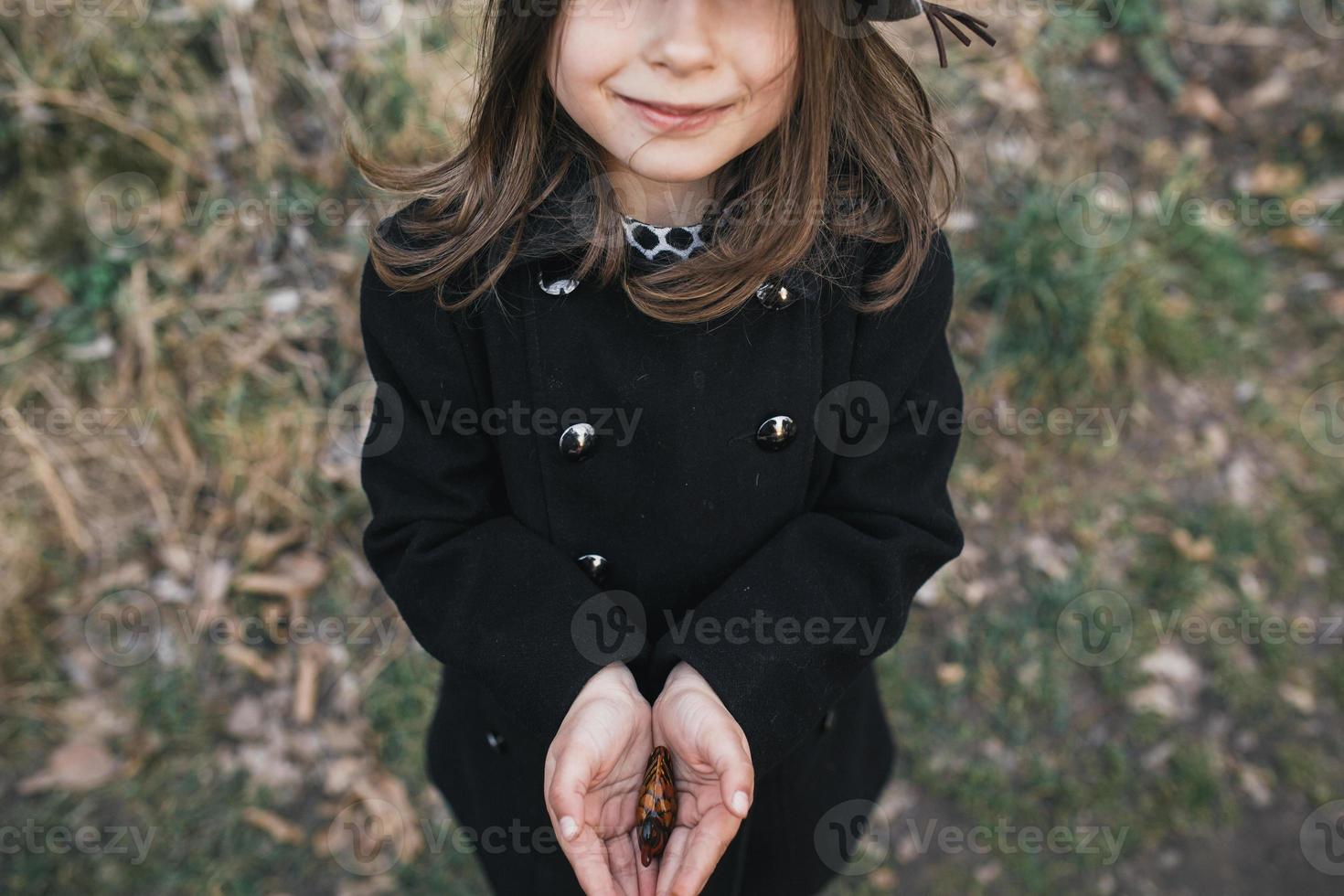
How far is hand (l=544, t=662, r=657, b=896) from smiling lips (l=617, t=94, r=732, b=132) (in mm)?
794

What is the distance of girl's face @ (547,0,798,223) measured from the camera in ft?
3.90

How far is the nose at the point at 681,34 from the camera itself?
1.17m

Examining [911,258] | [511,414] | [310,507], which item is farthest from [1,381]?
[911,258]

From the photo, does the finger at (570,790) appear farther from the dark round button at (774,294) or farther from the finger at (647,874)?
the dark round button at (774,294)

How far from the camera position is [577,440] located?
1473 millimetres

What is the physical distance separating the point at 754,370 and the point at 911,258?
0.30 meters

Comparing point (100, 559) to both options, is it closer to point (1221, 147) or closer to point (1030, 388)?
point (1030, 388)

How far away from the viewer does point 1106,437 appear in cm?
345

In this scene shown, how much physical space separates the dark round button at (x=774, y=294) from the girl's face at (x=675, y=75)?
A: 0.21m

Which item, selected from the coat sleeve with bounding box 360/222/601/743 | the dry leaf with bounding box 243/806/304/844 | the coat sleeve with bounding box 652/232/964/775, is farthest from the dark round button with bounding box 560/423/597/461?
the dry leaf with bounding box 243/806/304/844

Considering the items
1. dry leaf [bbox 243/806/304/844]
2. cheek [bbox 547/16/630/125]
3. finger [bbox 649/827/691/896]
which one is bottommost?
dry leaf [bbox 243/806/304/844]

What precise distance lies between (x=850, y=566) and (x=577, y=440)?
0.49 m

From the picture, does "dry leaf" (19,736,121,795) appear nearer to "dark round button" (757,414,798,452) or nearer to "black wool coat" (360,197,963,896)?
"black wool coat" (360,197,963,896)

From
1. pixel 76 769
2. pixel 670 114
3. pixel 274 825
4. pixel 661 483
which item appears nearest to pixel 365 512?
pixel 274 825
